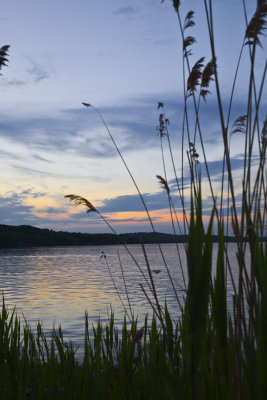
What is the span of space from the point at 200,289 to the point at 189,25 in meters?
2.82

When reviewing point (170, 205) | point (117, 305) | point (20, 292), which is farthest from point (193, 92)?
point (20, 292)

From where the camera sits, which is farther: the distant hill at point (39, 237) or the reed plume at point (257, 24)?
the distant hill at point (39, 237)

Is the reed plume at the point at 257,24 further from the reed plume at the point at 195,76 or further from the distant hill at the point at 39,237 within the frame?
the distant hill at the point at 39,237

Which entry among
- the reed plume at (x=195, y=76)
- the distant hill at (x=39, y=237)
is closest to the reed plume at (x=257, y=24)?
the reed plume at (x=195, y=76)

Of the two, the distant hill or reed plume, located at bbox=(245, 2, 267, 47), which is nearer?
reed plume, located at bbox=(245, 2, 267, 47)

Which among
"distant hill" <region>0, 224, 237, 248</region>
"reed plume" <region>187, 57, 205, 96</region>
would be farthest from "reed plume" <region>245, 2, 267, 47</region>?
"distant hill" <region>0, 224, 237, 248</region>

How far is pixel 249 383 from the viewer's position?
1.88 m

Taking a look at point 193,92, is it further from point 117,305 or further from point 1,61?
point 117,305

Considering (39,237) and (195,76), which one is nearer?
(195,76)

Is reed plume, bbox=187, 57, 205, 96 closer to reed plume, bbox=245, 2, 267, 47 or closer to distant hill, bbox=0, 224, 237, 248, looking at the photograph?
reed plume, bbox=245, 2, 267, 47

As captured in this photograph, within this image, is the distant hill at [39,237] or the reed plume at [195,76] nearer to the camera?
the reed plume at [195,76]

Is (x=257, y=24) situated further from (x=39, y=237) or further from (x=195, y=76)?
(x=39, y=237)

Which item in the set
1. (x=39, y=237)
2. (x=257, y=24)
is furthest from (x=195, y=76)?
(x=39, y=237)

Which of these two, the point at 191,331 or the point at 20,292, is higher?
the point at 191,331
